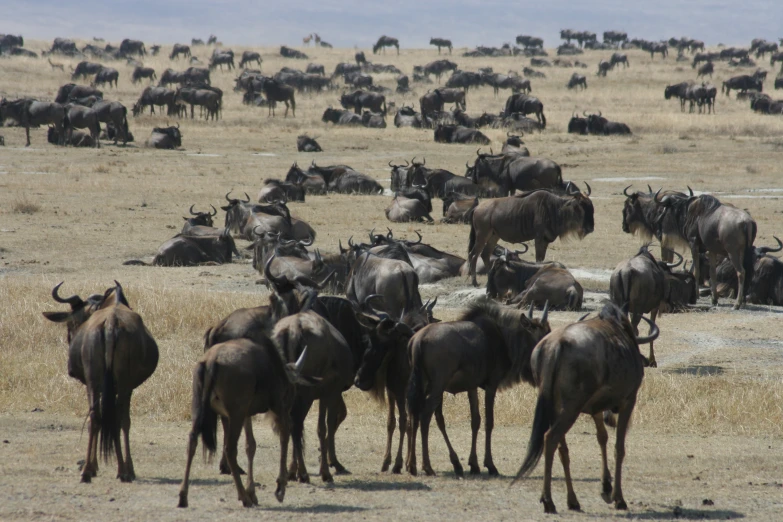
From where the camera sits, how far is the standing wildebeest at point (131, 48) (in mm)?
81625

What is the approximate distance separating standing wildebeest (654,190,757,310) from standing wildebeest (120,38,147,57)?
233 feet

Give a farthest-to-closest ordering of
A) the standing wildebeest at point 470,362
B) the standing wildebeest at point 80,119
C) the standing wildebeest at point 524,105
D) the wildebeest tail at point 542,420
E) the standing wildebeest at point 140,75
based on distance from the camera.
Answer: the standing wildebeest at point 140,75 → the standing wildebeest at point 524,105 → the standing wildebeest at point 80,119 → the standing wildebeest at point 470,362 → the wildebeest tail at point 542,420

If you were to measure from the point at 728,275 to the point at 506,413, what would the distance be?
314 inches

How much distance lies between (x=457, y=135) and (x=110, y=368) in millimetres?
31922

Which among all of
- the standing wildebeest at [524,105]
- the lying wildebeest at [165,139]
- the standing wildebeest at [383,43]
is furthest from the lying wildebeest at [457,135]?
the standing wildebeest at [383,43]

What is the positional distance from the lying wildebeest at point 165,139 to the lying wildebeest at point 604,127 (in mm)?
15836

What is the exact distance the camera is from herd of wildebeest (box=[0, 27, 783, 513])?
6.09 meters

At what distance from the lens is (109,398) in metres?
6.63

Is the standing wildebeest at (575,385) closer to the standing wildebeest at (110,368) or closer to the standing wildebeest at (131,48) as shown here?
the standing wildebeest at (110,368)

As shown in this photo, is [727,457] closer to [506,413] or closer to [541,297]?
[506,413]

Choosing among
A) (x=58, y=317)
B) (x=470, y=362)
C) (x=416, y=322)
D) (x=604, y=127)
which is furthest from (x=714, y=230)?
(x=604, y=127)

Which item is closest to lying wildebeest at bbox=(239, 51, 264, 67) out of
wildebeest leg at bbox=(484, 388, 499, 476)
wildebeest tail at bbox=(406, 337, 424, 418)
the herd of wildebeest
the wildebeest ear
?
the herd of wildebeest

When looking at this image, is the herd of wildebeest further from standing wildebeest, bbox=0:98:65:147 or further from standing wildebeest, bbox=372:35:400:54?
standing wildebeest, bbox=372:35:400:54

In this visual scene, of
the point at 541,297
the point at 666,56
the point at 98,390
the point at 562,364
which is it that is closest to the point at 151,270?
the point at 541,297
